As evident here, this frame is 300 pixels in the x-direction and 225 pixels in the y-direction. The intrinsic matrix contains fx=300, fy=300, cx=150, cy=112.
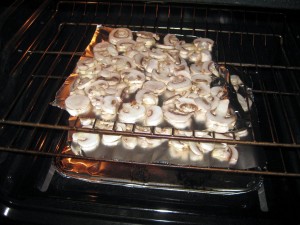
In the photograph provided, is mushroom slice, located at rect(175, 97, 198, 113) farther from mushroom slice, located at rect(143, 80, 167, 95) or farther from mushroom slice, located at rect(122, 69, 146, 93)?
mushroom slice, located at rect(122, 69, 146, 93)

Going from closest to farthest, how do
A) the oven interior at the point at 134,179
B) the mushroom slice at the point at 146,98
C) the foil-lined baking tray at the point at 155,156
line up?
the oven interior at the point at 134,179 < the foil-lined baking tray at the point at 155,156 < the mushroom slice at the point at 146,98

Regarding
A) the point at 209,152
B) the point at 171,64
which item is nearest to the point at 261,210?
the point at 209,152

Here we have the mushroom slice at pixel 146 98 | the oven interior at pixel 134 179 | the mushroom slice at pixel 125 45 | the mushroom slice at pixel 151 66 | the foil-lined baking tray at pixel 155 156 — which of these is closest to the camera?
the oven interior at pixel 134 179

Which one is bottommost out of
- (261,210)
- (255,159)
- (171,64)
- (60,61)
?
(261,210)

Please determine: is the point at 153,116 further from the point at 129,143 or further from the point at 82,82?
the point at 82,82

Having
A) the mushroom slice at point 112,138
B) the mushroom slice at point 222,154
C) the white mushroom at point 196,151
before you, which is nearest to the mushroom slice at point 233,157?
the mushroom slice at point 222,154

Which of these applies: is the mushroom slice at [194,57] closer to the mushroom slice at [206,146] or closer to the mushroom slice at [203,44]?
the mushroom slice at [203,44]

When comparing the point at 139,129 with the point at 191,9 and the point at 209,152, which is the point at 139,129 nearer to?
the point at 209,152
